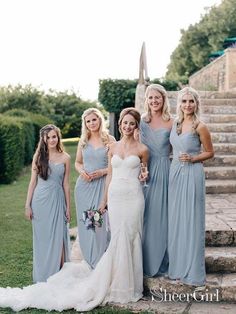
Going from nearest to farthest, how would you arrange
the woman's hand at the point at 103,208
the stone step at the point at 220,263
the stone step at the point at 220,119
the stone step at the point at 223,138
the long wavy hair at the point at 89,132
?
1. the stone step at the point at 220,263
2. the woman's hand at the point at 103,208
3. the long wavy hair at the point at 89,132
4. the stone step at the point at 223,138
5. the stone step at the point at 220,119

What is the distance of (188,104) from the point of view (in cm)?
483

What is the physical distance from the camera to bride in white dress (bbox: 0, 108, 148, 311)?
16.0 feet

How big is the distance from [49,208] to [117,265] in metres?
1.06

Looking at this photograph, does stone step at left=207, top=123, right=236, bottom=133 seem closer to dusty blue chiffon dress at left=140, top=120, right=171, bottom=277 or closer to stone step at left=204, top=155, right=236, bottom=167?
stone step at left=204, top=155, right=236, bottom=167

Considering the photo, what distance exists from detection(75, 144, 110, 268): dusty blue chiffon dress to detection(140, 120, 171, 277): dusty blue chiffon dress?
0.54 metres

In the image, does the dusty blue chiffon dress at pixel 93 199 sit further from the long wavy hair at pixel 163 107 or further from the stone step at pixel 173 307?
the stone step at pixel 173 307

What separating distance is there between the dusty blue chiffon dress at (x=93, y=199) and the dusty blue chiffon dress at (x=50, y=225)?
23 centimetres

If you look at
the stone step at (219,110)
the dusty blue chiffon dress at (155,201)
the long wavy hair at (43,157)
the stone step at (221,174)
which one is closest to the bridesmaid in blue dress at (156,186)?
the dusty blue chiffon dress at (155,201)

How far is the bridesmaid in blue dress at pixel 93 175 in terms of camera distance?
216 inches

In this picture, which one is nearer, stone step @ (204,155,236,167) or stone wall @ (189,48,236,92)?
stone step @ (204,155,236,167)

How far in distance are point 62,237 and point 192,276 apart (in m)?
1.46

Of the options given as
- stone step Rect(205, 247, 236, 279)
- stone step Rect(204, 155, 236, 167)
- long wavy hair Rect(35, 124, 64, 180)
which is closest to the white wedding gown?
stone step Rect(205, 247, 236, 279)

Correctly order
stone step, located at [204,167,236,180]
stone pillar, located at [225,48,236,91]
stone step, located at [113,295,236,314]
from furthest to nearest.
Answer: stone pillar, located at [225,48,236,91] → stone step, located at [204,167,236,180] → stone step, located at [113,295,236,314]

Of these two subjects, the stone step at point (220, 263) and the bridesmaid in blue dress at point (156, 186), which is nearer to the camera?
the bridesmaid in blue dress at point (156, 186)
